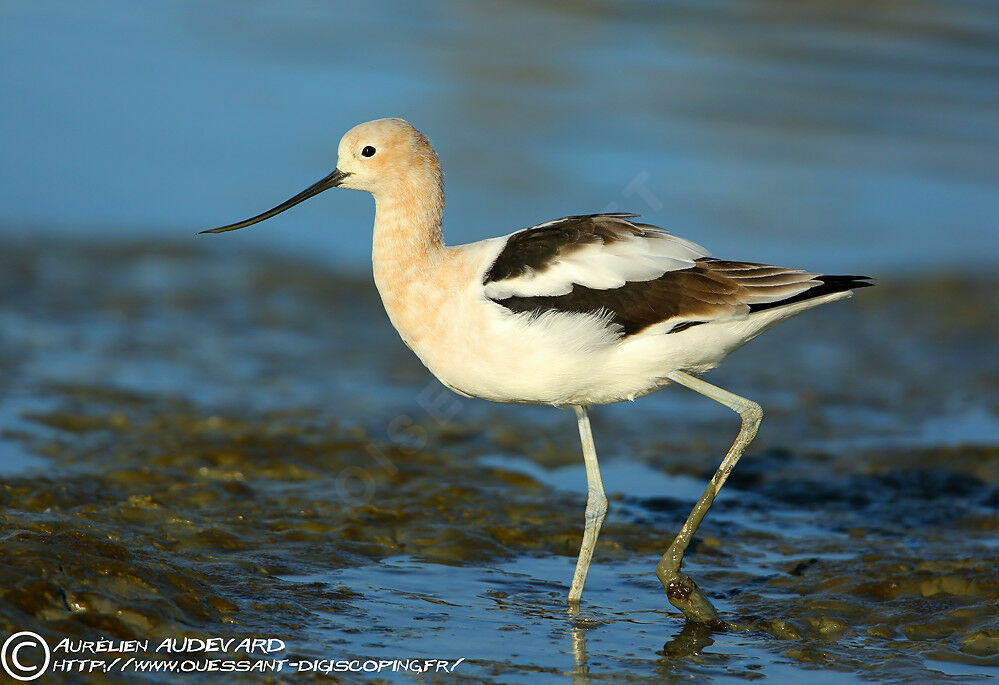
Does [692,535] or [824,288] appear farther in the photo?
[692,535]

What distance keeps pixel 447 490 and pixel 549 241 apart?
2.12 metres

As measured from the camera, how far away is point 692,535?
6.22 metres

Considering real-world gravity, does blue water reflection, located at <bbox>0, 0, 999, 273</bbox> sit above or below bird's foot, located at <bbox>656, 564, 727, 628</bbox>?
above

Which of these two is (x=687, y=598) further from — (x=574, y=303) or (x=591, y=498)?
(x=574, y=303)

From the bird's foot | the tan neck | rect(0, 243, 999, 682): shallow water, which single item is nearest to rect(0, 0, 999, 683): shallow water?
rect(0, 243, 999, 682): shallow water

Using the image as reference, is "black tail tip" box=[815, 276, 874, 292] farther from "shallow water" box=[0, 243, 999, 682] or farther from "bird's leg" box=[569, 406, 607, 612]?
"shallow water" box=[0, 243, 999, 682]

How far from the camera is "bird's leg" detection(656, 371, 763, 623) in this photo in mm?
6000

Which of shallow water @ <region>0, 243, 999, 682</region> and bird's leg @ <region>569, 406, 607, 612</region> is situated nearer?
shallow water @ <region>0, 243, 999, 682</region>

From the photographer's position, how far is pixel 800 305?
608cm

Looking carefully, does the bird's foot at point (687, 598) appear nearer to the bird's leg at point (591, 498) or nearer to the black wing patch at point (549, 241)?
the bird's leg at point (591, 498)

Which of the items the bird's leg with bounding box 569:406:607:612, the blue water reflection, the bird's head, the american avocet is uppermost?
the blue water reflection

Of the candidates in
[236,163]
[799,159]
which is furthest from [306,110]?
[799,159]

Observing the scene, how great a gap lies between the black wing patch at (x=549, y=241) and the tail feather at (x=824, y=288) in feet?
2.20

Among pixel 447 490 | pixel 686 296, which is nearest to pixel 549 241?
pixel 686 296
